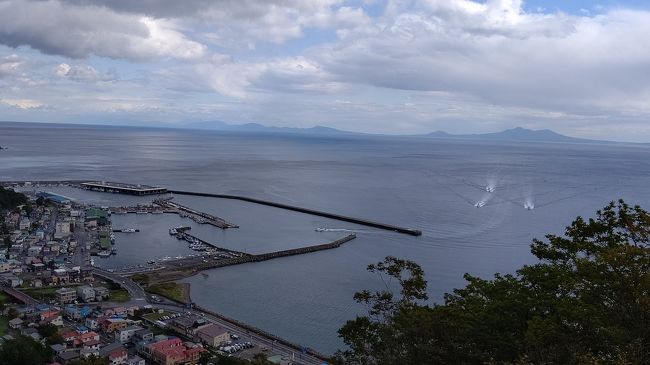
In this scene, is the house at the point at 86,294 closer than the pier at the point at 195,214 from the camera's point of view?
Yes

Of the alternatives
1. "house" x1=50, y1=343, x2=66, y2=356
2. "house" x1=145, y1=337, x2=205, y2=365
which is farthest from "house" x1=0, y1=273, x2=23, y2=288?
"house" x1=145, y1=337, x2=205, y2=365

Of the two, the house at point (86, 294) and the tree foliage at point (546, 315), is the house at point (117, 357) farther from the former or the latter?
the tree foliage at point (546, 315)

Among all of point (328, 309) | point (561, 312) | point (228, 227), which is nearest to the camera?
point (561, 312)

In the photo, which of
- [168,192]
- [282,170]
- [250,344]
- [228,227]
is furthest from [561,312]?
[282,170]

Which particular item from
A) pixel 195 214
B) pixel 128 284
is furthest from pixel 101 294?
pixel 195 214

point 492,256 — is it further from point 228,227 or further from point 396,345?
point 396,345

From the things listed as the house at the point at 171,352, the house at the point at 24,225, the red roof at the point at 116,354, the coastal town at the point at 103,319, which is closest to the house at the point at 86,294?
the coastal town at the point at 103,319
